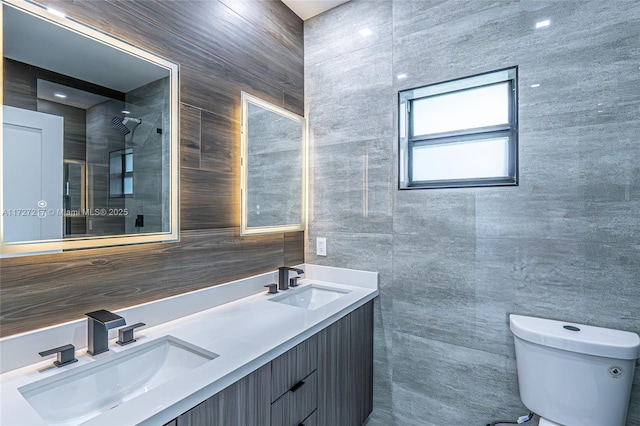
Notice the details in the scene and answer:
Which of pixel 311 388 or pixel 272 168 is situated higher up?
pixel 272 168

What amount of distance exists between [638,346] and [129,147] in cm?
201

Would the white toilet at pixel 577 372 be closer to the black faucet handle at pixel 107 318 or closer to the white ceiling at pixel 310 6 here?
the black faucet handle at pixel 107 318

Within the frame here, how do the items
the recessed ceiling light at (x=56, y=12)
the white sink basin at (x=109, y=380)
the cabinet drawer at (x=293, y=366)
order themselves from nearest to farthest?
the white sink basin at (x=109, y=380)
the recessed ceiling light at (x=56, y=12)
the cabinet drawer at (x=293, y=366)

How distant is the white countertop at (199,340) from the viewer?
759 millimetres

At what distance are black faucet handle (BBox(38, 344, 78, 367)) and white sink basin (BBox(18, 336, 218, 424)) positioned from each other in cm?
5

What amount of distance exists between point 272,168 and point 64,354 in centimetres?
121

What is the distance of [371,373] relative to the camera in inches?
71.6

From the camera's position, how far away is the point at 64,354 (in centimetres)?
95

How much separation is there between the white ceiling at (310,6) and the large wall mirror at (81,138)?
3.40 ft

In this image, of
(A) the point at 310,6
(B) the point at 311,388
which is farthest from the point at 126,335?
(A) the point at 310,6

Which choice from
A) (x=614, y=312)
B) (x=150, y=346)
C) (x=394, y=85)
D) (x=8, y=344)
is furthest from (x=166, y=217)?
(x=614, y=312)

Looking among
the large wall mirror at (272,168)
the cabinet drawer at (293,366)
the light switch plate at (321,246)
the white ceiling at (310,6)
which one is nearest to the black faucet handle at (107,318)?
the cabinet drawer at (293,366)

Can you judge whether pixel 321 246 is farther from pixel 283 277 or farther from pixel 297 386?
pixel 297 386

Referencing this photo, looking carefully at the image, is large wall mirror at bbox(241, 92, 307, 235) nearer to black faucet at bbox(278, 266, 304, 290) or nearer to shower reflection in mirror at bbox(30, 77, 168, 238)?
black faucet at bbox(278, 266, 304, 290)
